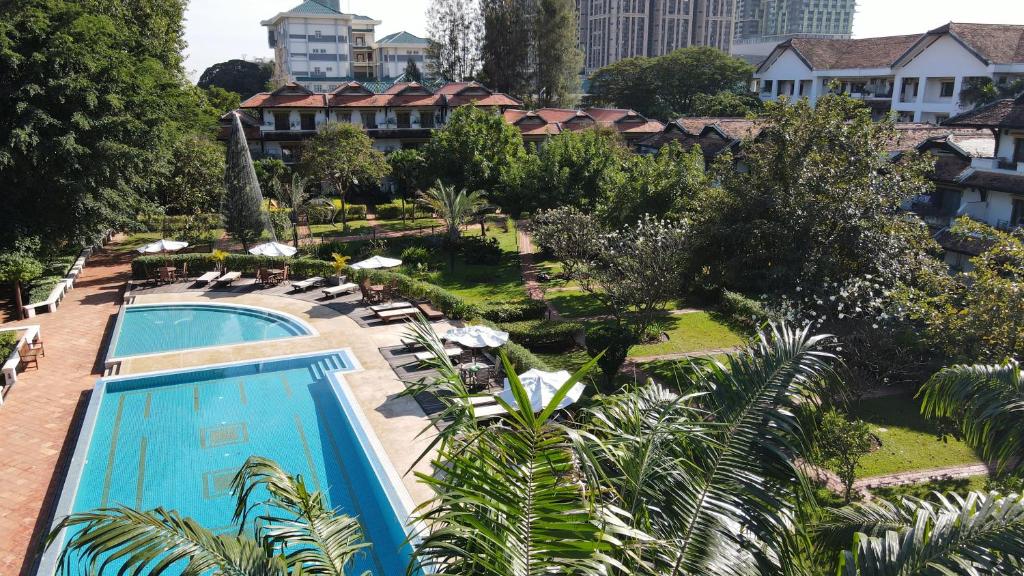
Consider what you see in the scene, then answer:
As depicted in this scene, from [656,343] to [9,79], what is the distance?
2317 cm

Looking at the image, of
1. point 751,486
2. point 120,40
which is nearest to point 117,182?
point 120,40

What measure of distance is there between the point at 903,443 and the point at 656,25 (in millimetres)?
151417

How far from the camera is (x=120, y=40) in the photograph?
1099 inches

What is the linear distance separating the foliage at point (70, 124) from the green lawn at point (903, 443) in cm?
2515

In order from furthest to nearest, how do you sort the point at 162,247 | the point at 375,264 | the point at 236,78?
the point at 236,78
the point at 162,247
the point at 375,264

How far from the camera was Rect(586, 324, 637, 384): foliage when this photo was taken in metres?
17.9

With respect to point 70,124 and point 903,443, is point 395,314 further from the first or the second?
point 903,443

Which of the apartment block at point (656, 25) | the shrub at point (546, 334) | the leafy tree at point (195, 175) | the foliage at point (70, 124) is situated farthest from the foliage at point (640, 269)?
the apartment block at point (656, 25)

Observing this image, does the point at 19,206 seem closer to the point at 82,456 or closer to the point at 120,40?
the point at 120,40

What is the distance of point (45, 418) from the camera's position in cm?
1599

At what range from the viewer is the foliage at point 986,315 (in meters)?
12.3

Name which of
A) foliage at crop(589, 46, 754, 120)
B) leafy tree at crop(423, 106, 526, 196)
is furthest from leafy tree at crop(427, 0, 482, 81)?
leafy tree at crop(423, 106, 526, 196)

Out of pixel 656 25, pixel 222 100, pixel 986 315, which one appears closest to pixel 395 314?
pixel 986 315

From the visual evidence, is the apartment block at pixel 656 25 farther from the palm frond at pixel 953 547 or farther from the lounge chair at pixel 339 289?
the palm frond at pixel 953 547
